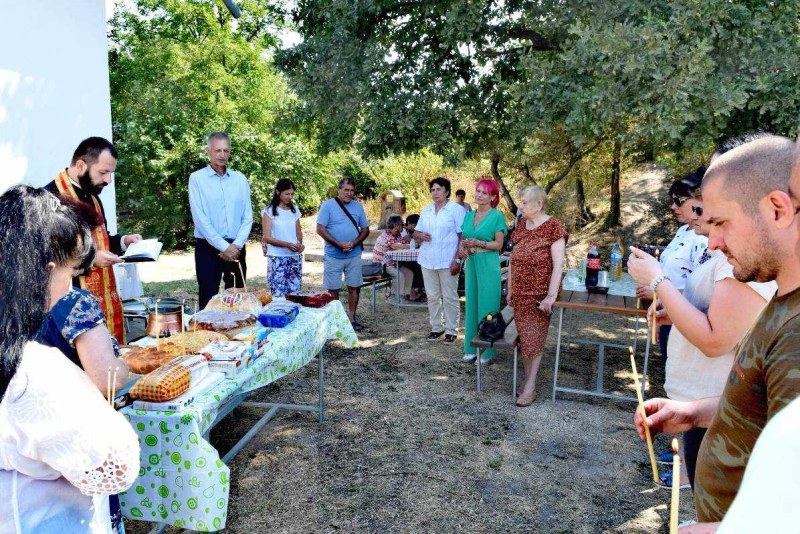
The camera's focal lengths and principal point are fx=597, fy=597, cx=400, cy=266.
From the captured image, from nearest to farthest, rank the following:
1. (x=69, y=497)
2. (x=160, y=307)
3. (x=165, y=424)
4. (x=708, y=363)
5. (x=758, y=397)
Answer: (x=758, y=397) → (x=69, y=497) → (x=165, y=424) → (x=708, y=363) → (x=160, y=307)

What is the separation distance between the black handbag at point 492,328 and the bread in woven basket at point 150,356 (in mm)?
2665

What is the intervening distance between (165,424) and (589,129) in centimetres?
418

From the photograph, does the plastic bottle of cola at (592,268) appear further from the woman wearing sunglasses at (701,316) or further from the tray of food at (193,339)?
the tray of food at (193,339)

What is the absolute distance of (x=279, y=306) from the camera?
3740 mm

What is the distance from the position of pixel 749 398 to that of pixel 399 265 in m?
7.05

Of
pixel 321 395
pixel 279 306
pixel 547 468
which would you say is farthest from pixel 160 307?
pixel 547 468

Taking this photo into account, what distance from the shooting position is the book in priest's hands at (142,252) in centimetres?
322

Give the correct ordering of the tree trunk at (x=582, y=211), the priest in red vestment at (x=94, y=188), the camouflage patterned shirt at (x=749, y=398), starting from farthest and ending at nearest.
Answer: the tree trunk at (x=582, y=211)
the priest in red vestment at (x=94, y=188)
the camouflage patterned shirt at (x=749, y=398)

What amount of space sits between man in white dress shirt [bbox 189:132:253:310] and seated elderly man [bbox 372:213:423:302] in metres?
3.15

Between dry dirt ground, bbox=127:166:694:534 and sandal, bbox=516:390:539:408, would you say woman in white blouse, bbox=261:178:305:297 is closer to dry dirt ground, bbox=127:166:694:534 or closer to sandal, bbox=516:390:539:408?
dry dirt ground, bbox=127:166:694:534

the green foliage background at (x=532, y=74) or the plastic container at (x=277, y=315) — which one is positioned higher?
the green foliage background at (x=532, y=74)

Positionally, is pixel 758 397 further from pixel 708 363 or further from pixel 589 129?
pixel 589 129

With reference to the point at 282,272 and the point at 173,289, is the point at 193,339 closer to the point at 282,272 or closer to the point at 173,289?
the point at 282,272

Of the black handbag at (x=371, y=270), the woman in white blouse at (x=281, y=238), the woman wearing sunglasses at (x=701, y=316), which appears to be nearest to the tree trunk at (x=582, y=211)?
the black handbag at (x=371, y=270)
